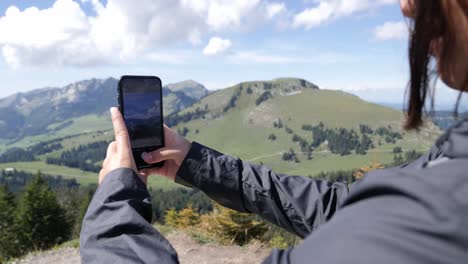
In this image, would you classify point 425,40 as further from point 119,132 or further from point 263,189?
point 263,189

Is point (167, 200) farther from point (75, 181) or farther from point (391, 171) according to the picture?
point (391, 171)

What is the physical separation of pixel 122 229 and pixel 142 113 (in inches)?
61.4

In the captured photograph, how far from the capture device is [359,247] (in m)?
0.95

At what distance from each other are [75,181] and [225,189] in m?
179

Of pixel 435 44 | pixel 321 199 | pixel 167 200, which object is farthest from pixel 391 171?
pixel 167 200

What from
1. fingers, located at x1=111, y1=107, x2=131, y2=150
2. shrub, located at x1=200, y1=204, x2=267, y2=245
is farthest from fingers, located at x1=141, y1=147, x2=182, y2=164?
shrub, located at x1=200, y1=204, x2=267, y2=245

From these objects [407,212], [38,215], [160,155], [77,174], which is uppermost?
[407,212]

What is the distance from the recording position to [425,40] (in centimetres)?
109

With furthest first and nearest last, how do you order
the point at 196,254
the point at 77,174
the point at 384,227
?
1. the point at 77,174
2. the point at 196,254
3. the point at 384,227

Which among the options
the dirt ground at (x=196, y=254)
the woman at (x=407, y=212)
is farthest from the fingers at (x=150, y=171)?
the dirt ground at (x=196, y=254)

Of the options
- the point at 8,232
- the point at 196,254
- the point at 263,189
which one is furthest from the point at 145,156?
the point at 8,232

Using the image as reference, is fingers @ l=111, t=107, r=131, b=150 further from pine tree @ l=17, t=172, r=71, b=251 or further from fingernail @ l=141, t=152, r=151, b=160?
pine tree @ l=17, t=172, r=71, b=251

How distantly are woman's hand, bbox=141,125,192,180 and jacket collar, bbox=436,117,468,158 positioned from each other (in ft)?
6.93

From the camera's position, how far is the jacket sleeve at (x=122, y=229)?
4.77ft
